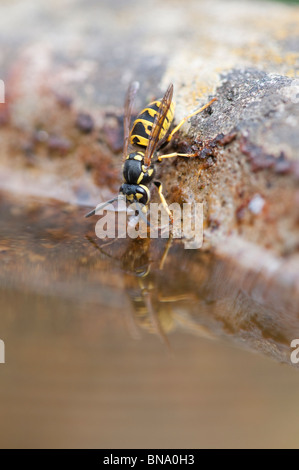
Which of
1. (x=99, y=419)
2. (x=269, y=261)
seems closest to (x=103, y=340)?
(x=99, y=419)

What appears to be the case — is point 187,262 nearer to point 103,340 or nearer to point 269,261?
point 269,261

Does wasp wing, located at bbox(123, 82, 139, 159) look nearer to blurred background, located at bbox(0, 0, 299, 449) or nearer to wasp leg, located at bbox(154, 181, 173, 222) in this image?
blurred background, located at bbox(0, 0, 299, 449)

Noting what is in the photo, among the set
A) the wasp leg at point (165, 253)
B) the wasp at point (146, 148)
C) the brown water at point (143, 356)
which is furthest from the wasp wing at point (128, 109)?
Result: the brown water at point (143, 356)

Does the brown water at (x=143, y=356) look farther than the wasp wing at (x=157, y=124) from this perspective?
No

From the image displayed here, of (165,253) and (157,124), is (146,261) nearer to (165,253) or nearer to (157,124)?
(165,253)

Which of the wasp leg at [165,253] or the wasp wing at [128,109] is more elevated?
the wasp wing at [128,109]

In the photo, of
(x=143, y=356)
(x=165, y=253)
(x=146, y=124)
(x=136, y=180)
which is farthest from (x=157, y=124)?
(x=143, y=356)

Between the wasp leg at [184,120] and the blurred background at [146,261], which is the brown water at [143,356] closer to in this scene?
the blurred background at [146,261]
